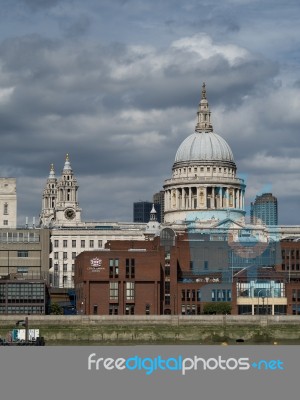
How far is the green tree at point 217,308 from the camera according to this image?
12756 cm

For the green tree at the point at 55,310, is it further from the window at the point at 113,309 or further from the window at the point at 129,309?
the window at the point at 129,309

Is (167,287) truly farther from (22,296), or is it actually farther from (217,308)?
(22,296)

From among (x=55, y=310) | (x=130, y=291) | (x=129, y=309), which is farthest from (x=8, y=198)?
(x=129, y=309)

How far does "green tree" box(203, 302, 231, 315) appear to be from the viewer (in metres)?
128

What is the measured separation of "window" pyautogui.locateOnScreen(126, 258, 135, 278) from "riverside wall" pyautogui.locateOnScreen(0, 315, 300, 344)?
10.3 metres

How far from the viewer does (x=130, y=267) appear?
128250 mm

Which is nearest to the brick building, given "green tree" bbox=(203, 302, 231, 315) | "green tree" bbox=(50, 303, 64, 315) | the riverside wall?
"green tree" bbox=(203, 302, 231, 315)

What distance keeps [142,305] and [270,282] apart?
14.4 meters

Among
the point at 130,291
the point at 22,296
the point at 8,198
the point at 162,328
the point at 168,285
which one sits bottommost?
the point at 162,328

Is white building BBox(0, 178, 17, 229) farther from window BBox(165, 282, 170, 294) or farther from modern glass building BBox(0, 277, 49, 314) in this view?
window BBox(165, 282, 170, 294)

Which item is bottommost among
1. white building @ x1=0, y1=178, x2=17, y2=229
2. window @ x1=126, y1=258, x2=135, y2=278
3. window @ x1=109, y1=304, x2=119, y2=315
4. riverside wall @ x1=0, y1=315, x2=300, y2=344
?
riverside wall @ x1=0, y1=315, x2=300, y2=344

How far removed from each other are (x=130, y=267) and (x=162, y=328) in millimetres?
13353

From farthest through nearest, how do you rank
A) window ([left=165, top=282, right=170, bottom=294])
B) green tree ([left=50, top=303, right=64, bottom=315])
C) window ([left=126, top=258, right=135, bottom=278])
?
green tree ([left=50, top=303, right=64, bottom=315])
window ([left=165, top=282, right=170, bottom=294])
window ([left=126, top=258, right=135, bottom=278])
